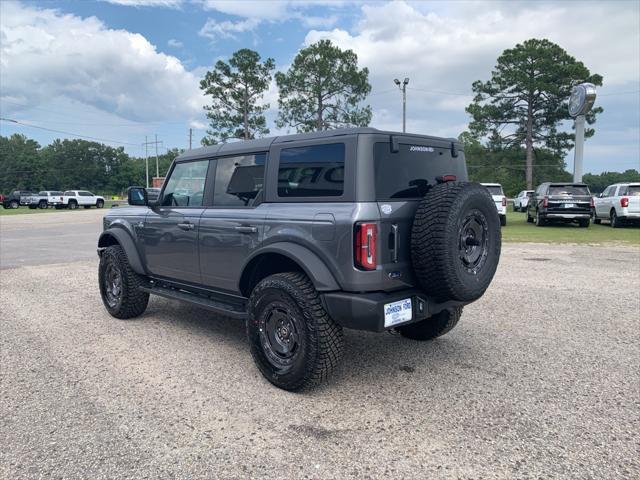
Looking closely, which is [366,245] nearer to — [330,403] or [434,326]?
[330,403]

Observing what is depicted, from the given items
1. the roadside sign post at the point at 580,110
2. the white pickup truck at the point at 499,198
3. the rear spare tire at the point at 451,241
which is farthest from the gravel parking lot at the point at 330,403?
the roadside sign post at the point at 580,110

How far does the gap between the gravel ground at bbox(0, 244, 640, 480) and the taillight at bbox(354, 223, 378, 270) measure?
41.0 inches

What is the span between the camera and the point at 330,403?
346cm

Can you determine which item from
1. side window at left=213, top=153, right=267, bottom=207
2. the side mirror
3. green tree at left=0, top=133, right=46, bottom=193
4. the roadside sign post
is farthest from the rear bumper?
green tree at left=0, top=133, right=46, bottom=193

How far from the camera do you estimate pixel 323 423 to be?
10.3ft

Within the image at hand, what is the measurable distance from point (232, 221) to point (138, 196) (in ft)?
5.58

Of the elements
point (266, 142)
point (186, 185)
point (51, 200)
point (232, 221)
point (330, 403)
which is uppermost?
point (266, 142)

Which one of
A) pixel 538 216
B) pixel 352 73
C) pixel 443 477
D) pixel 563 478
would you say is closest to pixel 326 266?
pixel 443 477

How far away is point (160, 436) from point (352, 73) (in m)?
41.1

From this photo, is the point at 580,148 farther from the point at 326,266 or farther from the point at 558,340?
the point at 326,266

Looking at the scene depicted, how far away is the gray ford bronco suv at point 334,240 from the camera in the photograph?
3.32m

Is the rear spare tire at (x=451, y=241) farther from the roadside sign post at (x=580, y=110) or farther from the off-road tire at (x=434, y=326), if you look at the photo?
the roadside sign post at (x=580, y=110)

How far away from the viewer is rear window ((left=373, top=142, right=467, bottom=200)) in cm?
352

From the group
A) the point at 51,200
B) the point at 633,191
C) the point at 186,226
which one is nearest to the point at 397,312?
the point at 186,226
